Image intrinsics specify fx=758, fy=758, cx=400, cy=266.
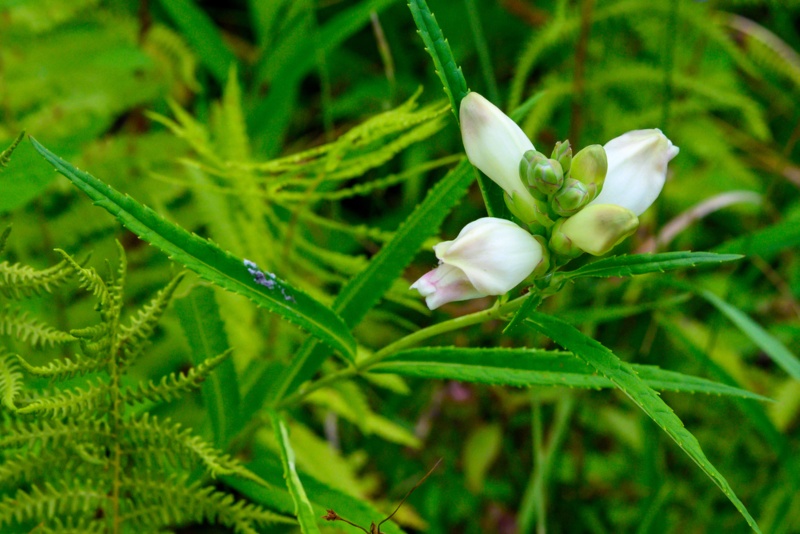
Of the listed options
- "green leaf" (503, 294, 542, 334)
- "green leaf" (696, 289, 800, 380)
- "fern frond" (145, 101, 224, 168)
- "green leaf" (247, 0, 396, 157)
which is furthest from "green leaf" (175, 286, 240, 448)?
"green leaf" (696, 289, 800, 380)

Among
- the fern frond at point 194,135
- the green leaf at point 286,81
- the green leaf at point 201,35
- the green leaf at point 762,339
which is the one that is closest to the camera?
the fern frond at point 194,135

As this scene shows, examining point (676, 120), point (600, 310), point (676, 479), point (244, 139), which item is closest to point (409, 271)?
point (600, 310)

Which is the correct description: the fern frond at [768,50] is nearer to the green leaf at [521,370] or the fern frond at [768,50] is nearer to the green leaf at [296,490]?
the green leaf at [521,370]

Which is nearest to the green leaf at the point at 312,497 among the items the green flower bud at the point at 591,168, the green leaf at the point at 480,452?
the green flower bud at the point at 591,168

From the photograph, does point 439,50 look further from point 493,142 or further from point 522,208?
point 522,208

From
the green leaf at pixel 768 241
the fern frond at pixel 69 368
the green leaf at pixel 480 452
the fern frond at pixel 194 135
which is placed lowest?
the green leaf at pixel 480 452

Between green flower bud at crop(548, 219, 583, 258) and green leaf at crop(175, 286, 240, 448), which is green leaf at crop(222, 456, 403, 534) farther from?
green flower bud at crop(548, 219, 583, 258)

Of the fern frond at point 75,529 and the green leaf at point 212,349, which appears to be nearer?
the fern frond at point 75,529

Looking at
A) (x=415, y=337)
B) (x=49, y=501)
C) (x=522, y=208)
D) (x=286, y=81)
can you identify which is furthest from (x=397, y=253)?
(x=286, y=81)

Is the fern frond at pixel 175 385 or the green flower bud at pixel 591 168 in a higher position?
the green flower bud at pixel 591 168
